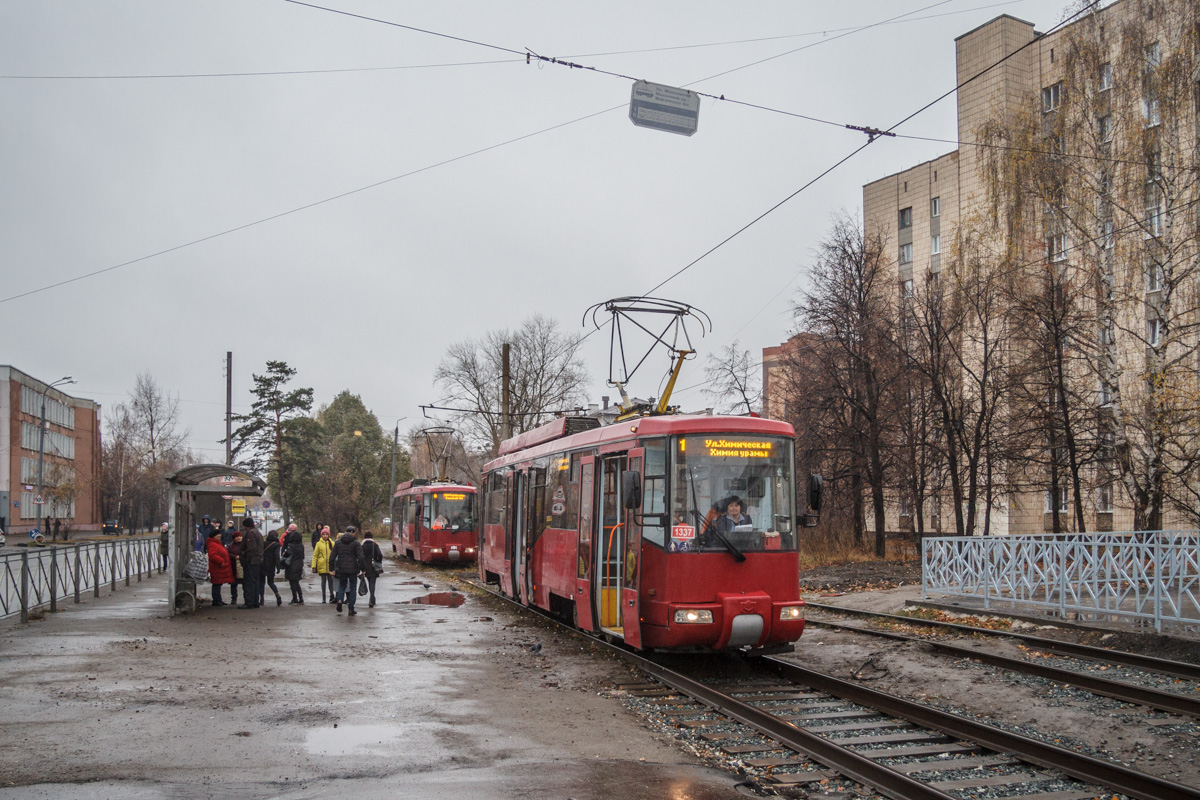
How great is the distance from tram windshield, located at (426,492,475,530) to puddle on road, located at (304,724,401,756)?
26.2m

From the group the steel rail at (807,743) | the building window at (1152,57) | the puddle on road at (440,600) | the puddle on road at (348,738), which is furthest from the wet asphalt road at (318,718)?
the building window at (1152,57)

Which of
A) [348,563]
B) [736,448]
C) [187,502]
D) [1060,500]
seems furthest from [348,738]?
[1060,500]

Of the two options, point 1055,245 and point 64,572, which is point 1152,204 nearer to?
point 1055,245

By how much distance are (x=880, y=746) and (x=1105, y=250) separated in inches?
810

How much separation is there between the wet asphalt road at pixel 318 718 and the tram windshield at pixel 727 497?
195 cm

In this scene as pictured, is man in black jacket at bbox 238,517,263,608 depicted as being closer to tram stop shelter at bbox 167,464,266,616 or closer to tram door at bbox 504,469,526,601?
tram stop shelter at bbox 167,464,266,616

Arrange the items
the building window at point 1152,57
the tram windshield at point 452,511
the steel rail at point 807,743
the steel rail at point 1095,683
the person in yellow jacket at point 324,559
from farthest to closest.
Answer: the tram windshield at point 452,511
the building window at point 1152,57
the person in yellow jacket at point 324,559
the steel rail at point 1095,683
the steel rail at point 807,743

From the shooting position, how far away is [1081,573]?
→ 48.4 feet

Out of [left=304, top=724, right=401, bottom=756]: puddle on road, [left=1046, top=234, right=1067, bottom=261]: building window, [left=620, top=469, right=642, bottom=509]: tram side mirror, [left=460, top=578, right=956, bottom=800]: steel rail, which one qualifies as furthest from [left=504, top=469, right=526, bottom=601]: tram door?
[left=1046, top=234, right=1067, bottom=261]: building window

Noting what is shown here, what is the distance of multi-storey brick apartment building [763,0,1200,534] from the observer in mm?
21859

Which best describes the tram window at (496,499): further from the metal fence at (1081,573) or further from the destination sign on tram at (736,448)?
the destination sign on tram at (736,448)

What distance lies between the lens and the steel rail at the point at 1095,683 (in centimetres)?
889

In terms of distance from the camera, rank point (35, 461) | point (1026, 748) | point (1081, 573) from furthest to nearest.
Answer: point (35, 461) → point (1081, 573) → point (1026, 748)

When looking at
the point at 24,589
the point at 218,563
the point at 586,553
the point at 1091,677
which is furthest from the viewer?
the point at 218,563
